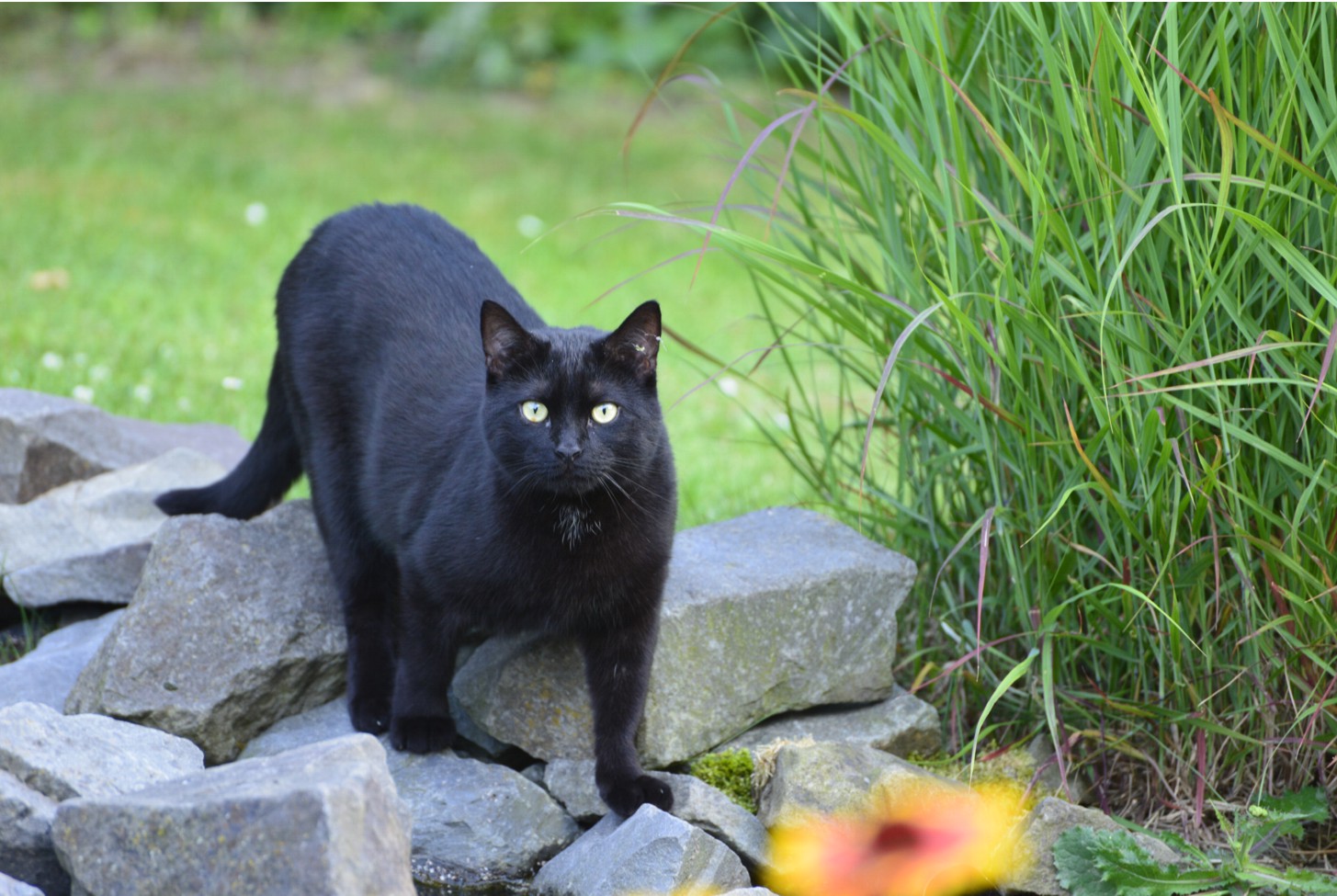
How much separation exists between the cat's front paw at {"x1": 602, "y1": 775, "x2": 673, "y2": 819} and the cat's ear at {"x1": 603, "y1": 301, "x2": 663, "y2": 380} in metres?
0.76

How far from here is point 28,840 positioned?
81.8 inches

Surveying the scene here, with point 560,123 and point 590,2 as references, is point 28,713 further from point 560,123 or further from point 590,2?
point 590,2

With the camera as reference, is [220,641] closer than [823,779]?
No

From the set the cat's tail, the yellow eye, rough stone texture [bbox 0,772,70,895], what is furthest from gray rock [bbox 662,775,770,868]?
the cat's tail

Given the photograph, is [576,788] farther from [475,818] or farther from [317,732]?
[317,732]

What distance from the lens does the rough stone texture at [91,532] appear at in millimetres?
3207

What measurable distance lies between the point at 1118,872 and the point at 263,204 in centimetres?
579

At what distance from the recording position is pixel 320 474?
3.15 meters

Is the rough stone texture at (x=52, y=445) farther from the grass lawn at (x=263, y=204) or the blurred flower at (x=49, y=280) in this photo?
the blurred flower at (x=49, y=280)

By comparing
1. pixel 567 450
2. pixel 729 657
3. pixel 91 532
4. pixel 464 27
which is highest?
pixel 464 27

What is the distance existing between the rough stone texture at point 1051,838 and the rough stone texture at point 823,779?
0.24 metres

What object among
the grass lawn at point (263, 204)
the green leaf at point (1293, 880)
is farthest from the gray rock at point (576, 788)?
the grass lawn at point (263, 204)

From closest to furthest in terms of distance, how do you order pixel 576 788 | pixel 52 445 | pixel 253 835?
1. pixel 253 835
2. pixel 576 788
3. pixel 52 445

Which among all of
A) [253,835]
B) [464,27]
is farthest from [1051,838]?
[464,27]
